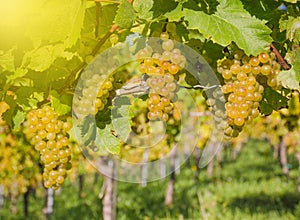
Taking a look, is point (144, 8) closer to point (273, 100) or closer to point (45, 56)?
point (45, 56)

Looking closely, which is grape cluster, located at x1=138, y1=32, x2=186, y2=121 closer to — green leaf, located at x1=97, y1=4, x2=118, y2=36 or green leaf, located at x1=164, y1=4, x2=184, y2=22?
green leaf, located at x1=164, y1=4, x2=184, y2=22

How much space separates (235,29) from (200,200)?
11.2m

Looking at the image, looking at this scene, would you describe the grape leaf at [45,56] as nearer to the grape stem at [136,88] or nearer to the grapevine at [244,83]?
the grape stem at [136,88]

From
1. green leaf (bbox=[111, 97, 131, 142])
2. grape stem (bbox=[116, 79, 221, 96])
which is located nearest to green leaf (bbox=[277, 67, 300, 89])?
grape stem (bbox=[116, 79, 221, 96])

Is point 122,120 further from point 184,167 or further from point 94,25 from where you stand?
point 184,167

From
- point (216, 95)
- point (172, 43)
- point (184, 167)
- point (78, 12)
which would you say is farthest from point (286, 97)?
point (184, 167)

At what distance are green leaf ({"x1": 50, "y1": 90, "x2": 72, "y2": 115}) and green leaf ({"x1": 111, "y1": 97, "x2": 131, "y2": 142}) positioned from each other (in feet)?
0.68

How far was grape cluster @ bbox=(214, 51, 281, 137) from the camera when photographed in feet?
5.07

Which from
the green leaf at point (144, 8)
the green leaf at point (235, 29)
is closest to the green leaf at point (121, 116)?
the green leaf at point (144, 8)

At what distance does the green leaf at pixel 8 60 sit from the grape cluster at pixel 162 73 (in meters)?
0.60

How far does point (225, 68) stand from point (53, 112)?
725mm

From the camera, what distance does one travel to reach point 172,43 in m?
1.61

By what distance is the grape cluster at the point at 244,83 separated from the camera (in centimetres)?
154

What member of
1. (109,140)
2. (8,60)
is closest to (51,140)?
(109,140)
